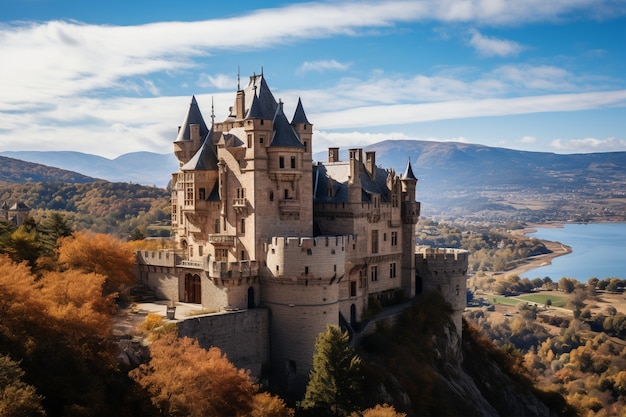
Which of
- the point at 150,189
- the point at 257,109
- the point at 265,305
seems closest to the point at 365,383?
the point at 265,305

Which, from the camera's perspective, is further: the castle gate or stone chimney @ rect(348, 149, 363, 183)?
stone chimney @ rect(348, 149, 363, 183)

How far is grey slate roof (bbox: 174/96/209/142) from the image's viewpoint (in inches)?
2228

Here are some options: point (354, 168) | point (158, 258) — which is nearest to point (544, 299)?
point (354, 168)

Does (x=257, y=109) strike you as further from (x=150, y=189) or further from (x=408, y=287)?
(x=150, y=189)

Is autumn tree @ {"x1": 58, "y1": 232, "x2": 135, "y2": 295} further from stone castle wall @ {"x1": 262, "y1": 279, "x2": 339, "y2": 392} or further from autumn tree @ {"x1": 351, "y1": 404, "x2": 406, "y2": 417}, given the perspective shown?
autumn tree @ {"x1": 351, "y1": 404, "x2": 406, "y2": 417}

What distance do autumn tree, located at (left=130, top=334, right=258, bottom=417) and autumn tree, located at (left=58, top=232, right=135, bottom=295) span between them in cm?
1305

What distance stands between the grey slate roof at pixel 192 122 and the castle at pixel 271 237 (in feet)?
0.30

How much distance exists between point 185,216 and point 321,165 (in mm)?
11857

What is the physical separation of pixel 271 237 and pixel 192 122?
14186mm

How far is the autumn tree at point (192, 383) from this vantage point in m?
34.5

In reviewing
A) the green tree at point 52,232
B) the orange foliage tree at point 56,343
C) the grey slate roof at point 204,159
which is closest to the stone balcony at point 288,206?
the grey slate roof at point 204,159

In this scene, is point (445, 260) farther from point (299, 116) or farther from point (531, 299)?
point (531, 299)

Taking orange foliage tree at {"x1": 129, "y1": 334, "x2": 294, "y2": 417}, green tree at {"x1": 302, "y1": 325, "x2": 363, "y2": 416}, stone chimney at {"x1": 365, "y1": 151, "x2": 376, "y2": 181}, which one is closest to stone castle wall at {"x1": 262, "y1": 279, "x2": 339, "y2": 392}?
green tree at {"x1": 302, "y1": 325, "x2": 363, "y2": 416}

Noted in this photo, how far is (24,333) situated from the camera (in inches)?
1347
